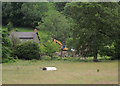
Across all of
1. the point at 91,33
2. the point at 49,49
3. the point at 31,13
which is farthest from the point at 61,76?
the point at 31,13

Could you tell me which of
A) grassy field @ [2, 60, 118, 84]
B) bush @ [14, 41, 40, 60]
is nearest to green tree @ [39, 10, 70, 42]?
bush @ [14, 41, 40, 60]

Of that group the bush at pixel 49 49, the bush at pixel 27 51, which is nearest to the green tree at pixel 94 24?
the bush at pixel 49 49

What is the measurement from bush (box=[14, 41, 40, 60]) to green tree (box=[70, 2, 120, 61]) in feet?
23.7

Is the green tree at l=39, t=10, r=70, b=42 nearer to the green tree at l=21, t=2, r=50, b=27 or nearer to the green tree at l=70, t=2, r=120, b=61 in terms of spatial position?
the green tree at l=70, t=2, r=120, b=61

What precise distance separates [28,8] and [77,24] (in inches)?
1683

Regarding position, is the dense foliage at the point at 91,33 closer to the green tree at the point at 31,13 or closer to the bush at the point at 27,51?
the bush at the point at 27,51

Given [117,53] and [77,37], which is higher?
[77,37]

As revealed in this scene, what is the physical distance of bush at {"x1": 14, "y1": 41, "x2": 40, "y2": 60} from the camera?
37.2 metres

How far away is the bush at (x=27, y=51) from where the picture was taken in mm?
37219

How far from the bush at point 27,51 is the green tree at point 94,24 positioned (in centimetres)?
722

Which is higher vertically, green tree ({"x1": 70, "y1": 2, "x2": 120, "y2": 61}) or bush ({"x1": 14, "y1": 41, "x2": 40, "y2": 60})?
green tree ({"x1": 70, "y1": 2, "x2": 120, "y2": 61})

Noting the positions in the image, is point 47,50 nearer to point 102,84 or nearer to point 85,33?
point 85,33

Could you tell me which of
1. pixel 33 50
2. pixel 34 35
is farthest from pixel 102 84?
pixel 34 35

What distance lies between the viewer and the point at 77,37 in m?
33.7
